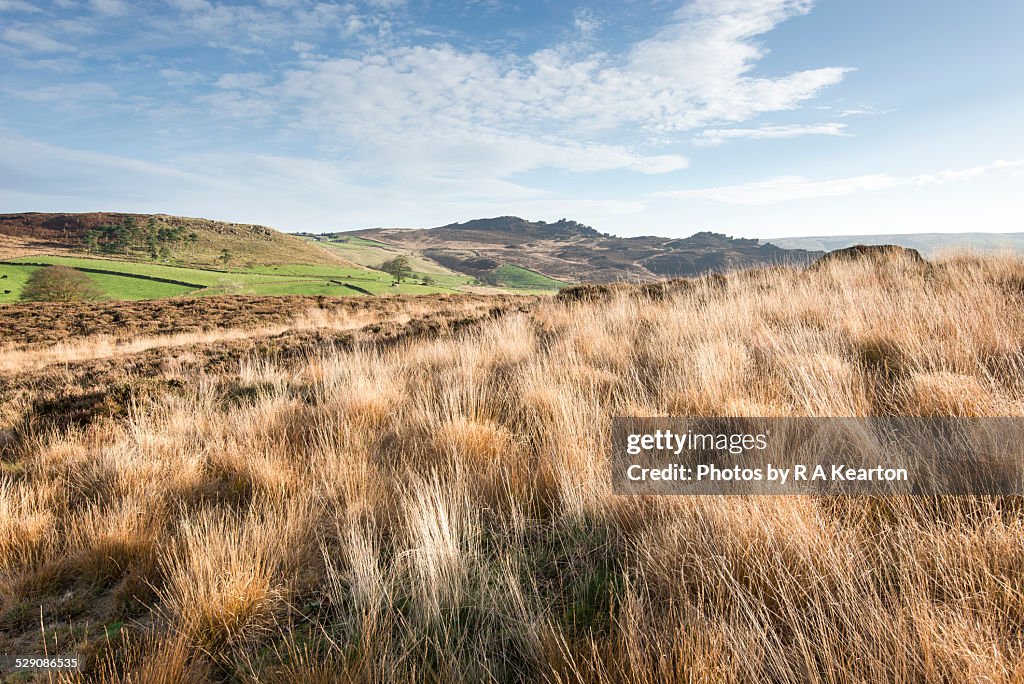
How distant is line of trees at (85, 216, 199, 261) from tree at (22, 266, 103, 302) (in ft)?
176

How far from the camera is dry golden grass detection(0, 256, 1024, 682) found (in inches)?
59.6

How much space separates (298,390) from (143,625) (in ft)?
15.9

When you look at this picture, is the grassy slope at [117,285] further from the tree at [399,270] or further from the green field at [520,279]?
the green field at [520,279]

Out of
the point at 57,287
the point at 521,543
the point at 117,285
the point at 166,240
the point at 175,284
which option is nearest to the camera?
the point at 521,543

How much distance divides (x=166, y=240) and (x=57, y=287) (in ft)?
225

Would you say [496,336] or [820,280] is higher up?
[820,280]

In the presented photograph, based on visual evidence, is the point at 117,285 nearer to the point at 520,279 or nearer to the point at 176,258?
the point at 176,258

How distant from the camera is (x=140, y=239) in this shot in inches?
4050

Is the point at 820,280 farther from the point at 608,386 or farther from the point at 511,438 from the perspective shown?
the point at 511,438

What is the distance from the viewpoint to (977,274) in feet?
22.9

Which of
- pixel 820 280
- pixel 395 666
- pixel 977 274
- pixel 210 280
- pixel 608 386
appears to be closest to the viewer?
pixel 395 666

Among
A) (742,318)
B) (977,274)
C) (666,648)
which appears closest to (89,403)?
(666,648)

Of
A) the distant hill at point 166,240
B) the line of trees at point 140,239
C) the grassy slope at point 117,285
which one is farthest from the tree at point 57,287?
the line of trees at point 140,239

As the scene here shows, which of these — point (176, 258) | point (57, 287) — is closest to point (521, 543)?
point (57, 287)
